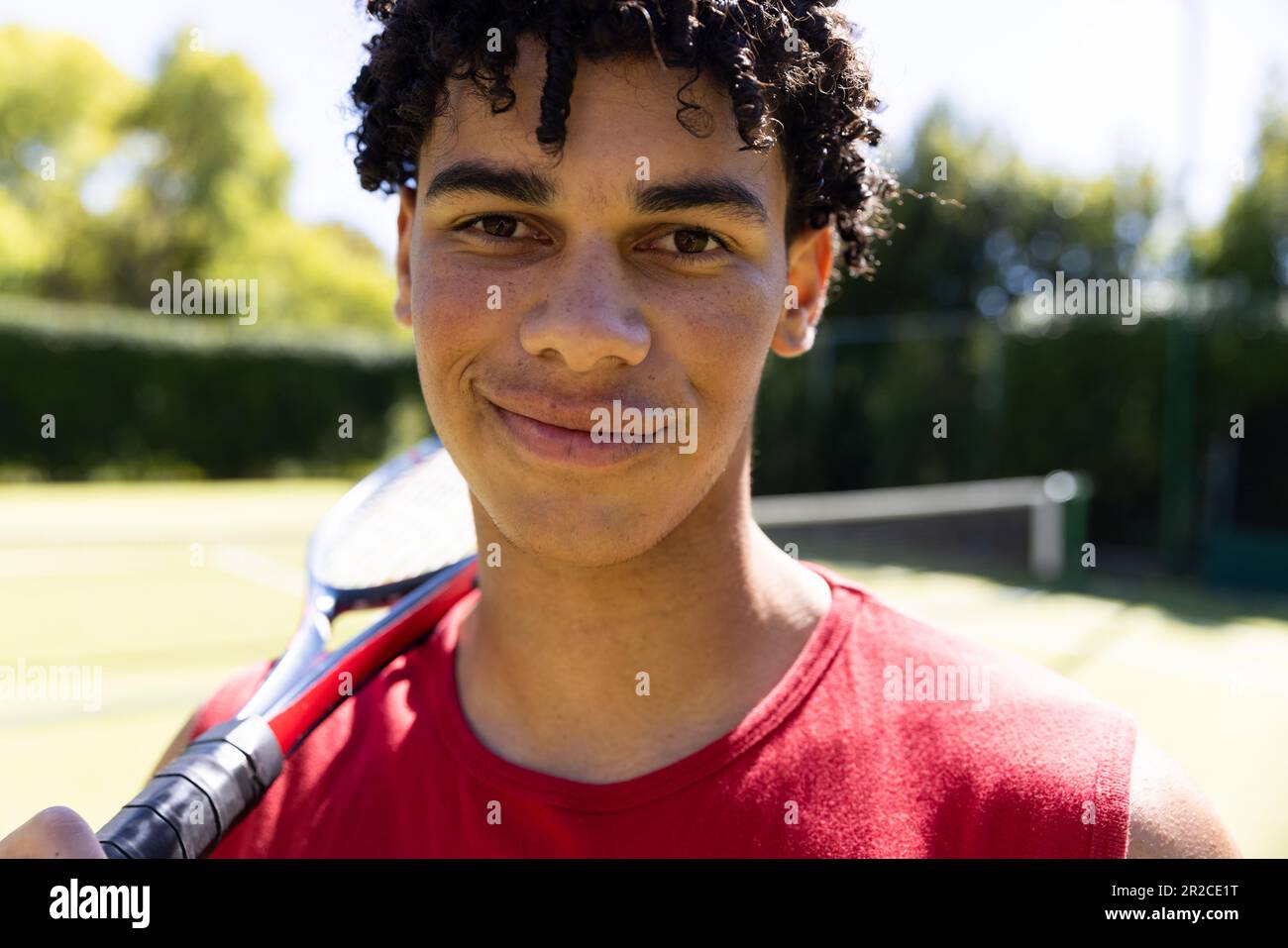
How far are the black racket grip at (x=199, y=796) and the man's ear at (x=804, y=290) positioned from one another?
1034mm

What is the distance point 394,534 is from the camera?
284 centimetres

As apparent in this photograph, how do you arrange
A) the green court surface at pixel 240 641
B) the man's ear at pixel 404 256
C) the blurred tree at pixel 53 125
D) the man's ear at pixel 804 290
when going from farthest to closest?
1. the blurred tree at pixel 53 125
2. the green court surface at pixel 240 641
3. the man's ear at pixel 404 256
4. the man's ear at pixel 804 290

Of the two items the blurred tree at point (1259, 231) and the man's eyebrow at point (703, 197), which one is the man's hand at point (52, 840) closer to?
the man's eyebrow at point (703, 197)

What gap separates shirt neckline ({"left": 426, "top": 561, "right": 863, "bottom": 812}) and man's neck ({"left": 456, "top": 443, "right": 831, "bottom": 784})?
0.03 meters

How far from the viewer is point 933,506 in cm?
1260

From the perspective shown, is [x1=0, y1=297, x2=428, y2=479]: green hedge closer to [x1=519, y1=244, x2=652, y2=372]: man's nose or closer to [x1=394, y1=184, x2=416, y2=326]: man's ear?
[x1=394, y1=184, x2=416, y2=326]: man's ear

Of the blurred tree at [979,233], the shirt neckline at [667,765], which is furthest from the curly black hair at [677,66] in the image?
the blurred tree at [979,233]

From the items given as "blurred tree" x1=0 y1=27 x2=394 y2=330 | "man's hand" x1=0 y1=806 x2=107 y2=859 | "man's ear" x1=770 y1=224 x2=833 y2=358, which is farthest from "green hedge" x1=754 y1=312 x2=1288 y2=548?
"blurred tree" x1=0 y1=27 x2=394 y2=330

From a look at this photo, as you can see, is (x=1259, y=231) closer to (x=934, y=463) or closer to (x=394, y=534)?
(x=934, y=463)

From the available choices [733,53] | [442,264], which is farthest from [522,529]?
[733,53]

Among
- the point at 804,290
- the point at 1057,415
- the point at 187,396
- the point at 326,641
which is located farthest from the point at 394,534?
the point at 187,396

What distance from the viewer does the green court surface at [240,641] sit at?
469cm

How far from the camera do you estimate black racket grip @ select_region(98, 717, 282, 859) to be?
157cm

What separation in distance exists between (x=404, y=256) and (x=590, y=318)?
24.5 inches
